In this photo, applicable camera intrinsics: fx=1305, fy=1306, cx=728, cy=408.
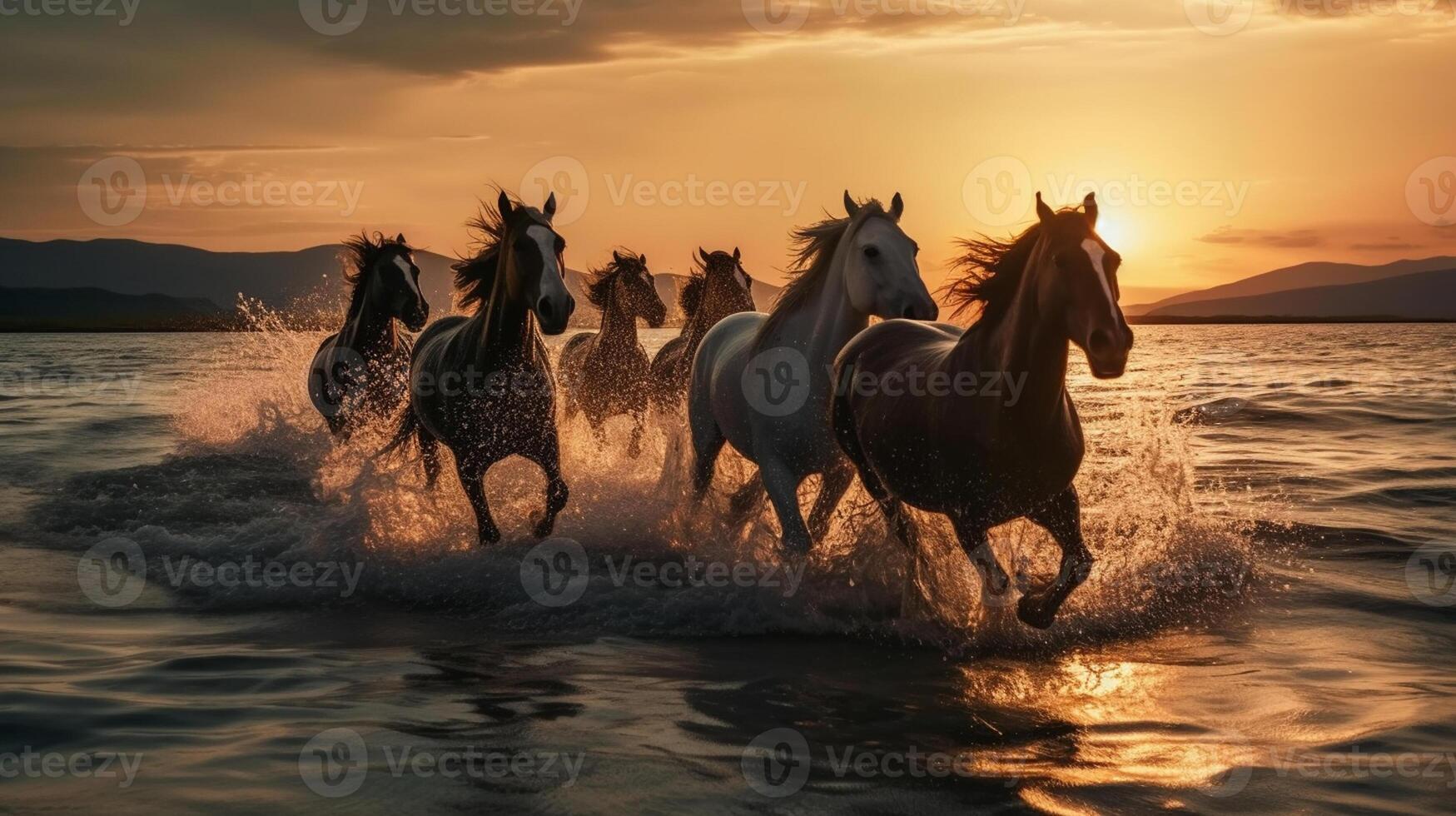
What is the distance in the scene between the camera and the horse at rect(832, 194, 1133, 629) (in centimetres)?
559

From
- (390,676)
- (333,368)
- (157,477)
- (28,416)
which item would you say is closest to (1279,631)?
(390,676)

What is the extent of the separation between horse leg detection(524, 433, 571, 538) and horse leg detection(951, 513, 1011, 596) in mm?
3075

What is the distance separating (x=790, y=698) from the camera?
5.65 meters

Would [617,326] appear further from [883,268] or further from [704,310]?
[883,268]

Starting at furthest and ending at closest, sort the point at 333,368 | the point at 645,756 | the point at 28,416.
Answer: the point at 28,416 < the point at 333,368 < the point at 645,756

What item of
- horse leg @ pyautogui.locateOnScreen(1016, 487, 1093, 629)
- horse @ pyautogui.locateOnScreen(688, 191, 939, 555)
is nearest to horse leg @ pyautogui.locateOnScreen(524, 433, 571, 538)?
horse @ pyautogui.locateOnScreen(688, 191, 939, 555)

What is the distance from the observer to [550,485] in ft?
28.2

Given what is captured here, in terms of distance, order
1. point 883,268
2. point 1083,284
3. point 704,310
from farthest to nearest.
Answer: point 704,310, point 883,268, point 1083,284

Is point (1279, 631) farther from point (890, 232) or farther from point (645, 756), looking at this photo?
point (645, 756)

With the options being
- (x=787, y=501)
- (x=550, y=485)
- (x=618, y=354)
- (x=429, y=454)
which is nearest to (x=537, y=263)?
(x=550, y=485)

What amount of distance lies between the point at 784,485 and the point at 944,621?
120cm

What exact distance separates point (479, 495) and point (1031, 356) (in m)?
4.14

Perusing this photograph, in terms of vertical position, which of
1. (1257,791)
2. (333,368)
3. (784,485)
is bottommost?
(1257,791)

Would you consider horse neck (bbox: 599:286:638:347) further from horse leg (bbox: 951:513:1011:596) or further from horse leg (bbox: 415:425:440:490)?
horse leg (bbox: 951:513:1011:596)
